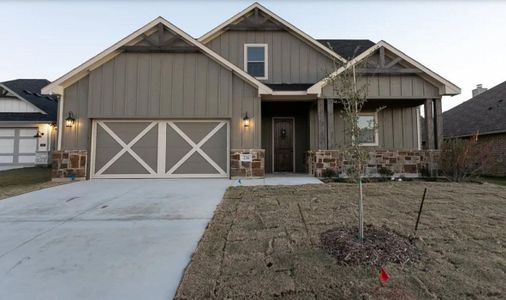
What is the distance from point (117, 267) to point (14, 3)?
39.8ft

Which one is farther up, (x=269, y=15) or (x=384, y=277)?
(x=269, y=15)

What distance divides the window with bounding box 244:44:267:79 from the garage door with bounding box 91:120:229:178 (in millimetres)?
3277

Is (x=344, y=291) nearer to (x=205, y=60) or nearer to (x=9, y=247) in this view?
(x=9, y=247)

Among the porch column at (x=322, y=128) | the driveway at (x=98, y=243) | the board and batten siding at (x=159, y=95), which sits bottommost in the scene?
the driveway at (x=98, y=243)

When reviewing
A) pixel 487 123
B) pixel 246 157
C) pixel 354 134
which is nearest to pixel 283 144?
pixel 246 157

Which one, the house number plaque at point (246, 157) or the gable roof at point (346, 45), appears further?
the gable roof at point (346, 45)

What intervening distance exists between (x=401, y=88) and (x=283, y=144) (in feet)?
15.9

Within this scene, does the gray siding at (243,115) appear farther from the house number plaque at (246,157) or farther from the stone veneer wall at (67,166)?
the stone veneer wall at (67,166)

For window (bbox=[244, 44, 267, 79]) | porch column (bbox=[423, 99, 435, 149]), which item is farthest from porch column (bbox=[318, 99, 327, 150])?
porch column (bbox=[423, 99, 435, 149])

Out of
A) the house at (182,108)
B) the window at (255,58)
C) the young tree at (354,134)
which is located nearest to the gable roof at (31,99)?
the house at (182,108)

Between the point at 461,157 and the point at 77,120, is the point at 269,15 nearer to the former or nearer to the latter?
the point at 77,120

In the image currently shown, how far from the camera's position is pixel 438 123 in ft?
29.3

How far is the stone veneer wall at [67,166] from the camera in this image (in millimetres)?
8414

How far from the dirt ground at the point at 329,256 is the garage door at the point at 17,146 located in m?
15.1
